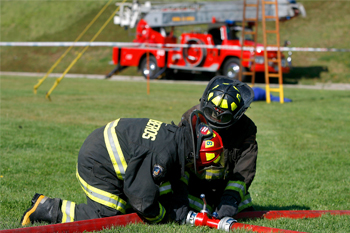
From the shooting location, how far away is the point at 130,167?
3090mm

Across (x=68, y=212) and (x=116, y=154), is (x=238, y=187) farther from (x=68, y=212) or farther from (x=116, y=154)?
(x=68, y=212)

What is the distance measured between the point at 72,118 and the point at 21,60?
79.5 ft

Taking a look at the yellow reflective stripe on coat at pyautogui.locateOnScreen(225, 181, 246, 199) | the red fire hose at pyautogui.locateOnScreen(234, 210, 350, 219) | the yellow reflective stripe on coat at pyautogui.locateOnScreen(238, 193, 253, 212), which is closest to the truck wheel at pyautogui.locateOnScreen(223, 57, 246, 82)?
the yellow reflective stripe on coat at pyautogui.locateOnScreen(238, 193, 253, 212)

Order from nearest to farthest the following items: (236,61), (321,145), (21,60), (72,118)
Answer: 1. (321,145)
2. (72,118)
3. (236,61)
4. (21,60)

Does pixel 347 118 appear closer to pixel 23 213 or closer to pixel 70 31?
pixel 23 213

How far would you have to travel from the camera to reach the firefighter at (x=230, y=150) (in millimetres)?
3672

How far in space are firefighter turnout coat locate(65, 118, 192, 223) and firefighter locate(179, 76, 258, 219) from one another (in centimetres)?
46

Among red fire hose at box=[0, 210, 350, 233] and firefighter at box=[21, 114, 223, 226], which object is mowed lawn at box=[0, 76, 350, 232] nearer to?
red fire hose at box=[0, 210, 350, 233]

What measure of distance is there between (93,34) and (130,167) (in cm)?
2909

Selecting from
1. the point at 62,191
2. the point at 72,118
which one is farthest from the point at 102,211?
the point at 72,118

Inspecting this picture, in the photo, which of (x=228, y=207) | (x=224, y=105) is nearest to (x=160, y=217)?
(x=228, y=207)

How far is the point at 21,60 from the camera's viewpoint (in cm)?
3072

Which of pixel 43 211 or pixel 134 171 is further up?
pixel 134 171

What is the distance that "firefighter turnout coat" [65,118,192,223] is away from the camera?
3084 millimetres
